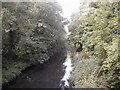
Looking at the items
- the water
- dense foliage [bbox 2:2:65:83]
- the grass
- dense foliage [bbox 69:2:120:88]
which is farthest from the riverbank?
dense foliage [bbox 2:2:65:83]

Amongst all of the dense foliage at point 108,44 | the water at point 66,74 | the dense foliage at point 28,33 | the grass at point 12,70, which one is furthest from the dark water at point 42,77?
the dense foliage at point 108,44

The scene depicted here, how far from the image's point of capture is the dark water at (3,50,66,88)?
17.3 m

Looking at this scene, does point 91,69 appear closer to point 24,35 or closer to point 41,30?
point 24,35

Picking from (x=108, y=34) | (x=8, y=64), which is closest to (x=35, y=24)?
(x=8, y=64)

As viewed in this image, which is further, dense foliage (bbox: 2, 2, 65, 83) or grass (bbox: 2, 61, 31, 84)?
dense foliage (bbox: 2, 2, 65, 83)

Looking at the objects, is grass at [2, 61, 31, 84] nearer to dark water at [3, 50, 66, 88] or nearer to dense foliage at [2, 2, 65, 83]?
dense foliage at [2, 2, 65, 83]

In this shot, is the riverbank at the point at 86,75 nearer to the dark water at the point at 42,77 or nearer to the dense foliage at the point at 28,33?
the dark water at the point at 42,77

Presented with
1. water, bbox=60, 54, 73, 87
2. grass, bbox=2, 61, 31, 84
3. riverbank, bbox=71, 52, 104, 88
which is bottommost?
water, bbox=60, 54, 73, 87

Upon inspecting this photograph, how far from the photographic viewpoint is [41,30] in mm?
21516

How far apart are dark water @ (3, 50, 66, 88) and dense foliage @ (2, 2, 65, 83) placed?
61 cm

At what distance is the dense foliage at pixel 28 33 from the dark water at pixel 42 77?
0.61 m

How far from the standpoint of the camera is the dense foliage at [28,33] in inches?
697

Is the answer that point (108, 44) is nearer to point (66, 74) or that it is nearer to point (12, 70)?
point (12, 70)

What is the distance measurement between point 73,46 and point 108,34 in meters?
9.92
